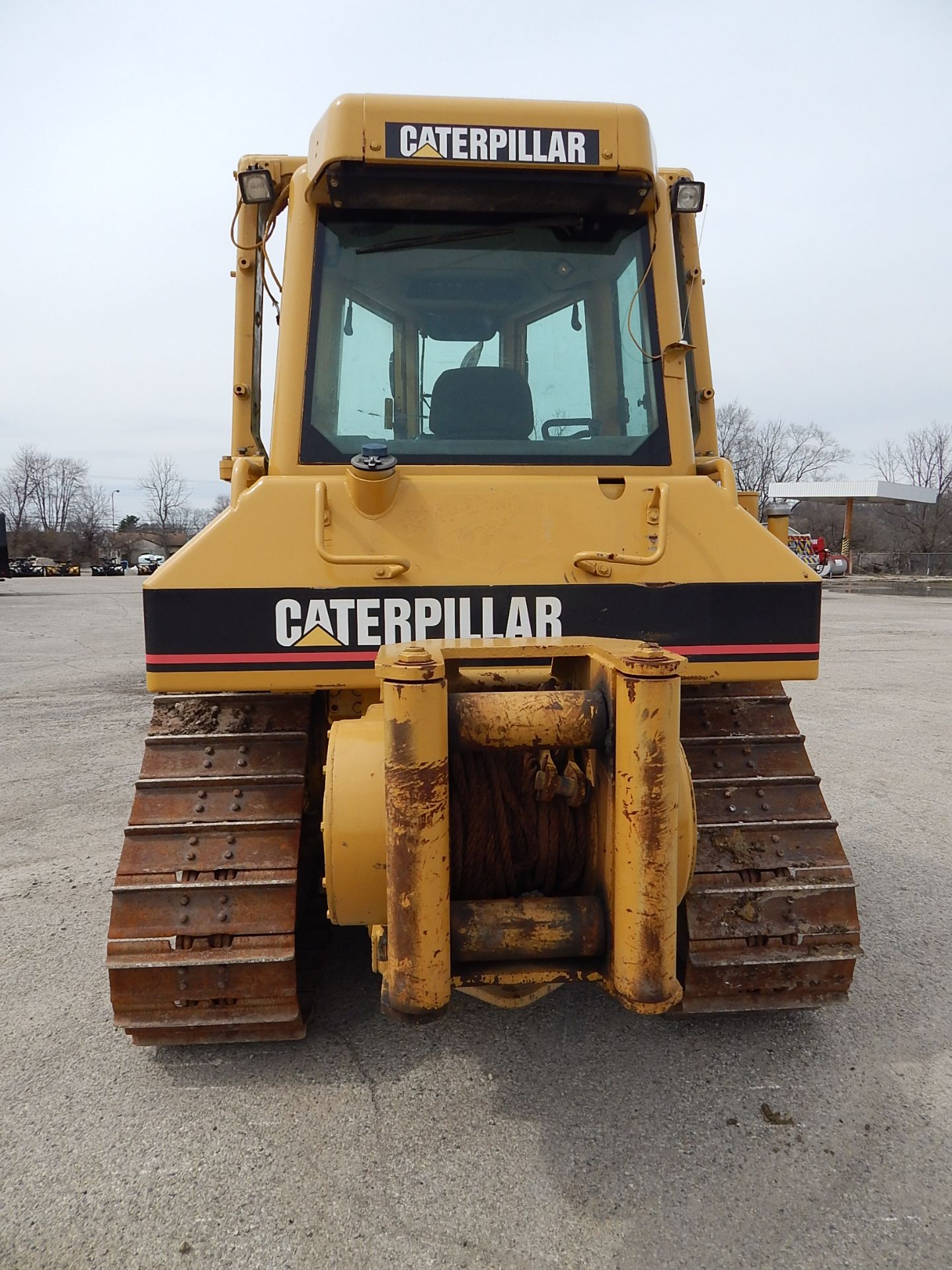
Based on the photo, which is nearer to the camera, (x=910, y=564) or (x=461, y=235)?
(x=461, y=235)

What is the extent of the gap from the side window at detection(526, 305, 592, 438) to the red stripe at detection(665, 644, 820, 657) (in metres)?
0.99

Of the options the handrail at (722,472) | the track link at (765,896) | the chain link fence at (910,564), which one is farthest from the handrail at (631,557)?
the chain link fence at (910,564)

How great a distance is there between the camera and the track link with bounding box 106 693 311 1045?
2381mm

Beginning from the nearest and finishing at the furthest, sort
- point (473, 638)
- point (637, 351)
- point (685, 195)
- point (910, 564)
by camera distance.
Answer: point (473, 638) < point (637, 351) < point (685, 195) < point (910, 564)

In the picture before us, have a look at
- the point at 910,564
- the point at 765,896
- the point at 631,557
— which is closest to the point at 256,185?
the point at 631,557

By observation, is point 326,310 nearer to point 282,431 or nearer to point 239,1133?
point 282,431

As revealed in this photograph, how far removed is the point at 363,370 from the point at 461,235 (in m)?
0.57

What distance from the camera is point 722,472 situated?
9.37 ft

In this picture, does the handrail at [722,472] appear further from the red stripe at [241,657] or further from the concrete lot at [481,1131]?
the concrete lot at [481,1131]

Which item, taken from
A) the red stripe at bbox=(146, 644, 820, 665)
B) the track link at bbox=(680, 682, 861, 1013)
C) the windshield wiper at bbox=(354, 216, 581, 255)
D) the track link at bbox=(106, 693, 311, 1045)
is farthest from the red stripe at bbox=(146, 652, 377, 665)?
the windshield wiper at bbox=(354, 216, 581, 255)

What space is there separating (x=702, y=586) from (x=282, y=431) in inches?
57.5

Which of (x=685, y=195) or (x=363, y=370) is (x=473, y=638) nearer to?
(x=363, y=370)

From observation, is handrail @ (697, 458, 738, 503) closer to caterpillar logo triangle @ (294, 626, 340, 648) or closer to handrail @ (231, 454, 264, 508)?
caterpillar logo triangle @ (294, 626, 340, 648)

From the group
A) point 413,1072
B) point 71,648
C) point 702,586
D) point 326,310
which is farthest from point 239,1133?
point 71,648
